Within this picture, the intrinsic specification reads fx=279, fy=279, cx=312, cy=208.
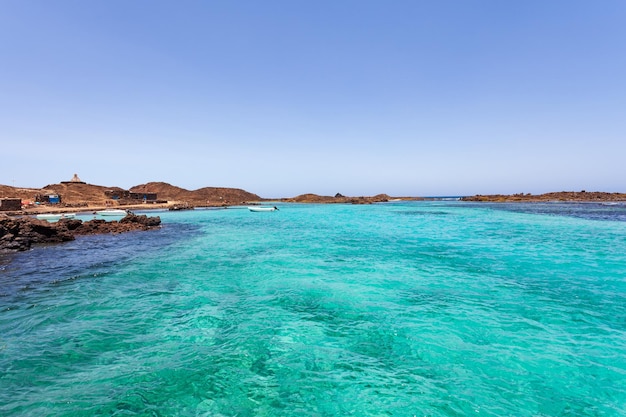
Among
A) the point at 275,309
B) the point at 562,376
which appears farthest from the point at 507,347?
the point at 275,309

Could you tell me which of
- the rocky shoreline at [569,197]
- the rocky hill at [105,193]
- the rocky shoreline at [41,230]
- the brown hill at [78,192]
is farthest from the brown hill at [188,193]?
the rocky shoreline at [569,197]

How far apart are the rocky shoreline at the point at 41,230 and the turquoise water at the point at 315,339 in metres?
8.25

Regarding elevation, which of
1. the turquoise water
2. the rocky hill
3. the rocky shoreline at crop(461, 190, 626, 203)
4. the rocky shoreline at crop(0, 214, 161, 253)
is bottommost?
the turquoise water

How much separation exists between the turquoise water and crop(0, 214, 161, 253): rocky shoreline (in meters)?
8.25

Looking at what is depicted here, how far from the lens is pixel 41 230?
23.6 m

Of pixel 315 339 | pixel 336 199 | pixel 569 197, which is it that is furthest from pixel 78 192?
pixel 569 197

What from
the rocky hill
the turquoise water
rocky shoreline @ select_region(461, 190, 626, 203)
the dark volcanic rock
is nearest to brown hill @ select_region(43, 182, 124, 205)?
the rocky hill

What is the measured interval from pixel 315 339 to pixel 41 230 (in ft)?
92.7

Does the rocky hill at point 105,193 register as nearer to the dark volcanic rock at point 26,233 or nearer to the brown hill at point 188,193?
the brown hill at point 188,193

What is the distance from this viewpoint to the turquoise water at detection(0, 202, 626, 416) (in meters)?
5.08

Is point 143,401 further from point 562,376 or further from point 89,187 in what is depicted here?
point 89,187

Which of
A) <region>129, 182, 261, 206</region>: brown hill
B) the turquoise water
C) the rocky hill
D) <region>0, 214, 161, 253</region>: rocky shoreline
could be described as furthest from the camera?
<region>129, 182, 261, 206</region>: brown hill

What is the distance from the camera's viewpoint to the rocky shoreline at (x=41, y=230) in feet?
67.0

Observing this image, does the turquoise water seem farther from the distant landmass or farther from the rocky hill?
the rocky hill
